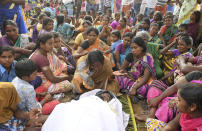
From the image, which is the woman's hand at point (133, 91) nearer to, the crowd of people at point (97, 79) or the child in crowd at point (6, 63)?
the crowd of people at point (97, 79)

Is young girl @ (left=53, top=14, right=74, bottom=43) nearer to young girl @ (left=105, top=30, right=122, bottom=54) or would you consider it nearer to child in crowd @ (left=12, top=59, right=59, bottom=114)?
young girl @ (left=105, top=30, right=122, bottom=54)

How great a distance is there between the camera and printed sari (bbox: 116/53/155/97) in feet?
9.14

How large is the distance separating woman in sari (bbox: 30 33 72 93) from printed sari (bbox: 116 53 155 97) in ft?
3.20

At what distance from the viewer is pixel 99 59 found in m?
2.66

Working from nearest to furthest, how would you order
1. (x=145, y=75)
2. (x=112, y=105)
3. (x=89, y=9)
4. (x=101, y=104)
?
1. (x=101, y=104)
2. (x=112, y=105)
3. (x=145, y=75)
4. (x=89, y=9)

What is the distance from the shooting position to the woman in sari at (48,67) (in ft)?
8.66

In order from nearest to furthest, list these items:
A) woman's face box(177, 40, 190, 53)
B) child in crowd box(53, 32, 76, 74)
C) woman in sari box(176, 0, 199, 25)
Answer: woman's face box(177, 40, 190, 53)
child in crowd box(53, 32, 76, 74)
woman in sari box(176, 0, 199, 25)

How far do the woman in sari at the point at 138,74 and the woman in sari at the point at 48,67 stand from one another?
40.4 inches

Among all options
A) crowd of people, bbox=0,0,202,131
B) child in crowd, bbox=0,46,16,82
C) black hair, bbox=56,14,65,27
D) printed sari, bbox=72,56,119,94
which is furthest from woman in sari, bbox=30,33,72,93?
black hair, bbox=56,14,65,27

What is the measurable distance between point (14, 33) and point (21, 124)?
1.84 meters

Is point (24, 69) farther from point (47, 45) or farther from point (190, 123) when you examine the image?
point (190, 123)

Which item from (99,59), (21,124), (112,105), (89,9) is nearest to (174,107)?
(112,105)

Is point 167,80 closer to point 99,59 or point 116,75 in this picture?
point 116,75

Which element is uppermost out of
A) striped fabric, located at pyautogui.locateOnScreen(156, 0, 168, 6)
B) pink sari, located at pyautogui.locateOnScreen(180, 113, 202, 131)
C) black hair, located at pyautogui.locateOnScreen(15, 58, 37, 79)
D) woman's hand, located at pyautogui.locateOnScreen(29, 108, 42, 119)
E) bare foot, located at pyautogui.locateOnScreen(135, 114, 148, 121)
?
striped fabric, located at pyautogui.locateOnScreen(156, 0, 168, 6)
